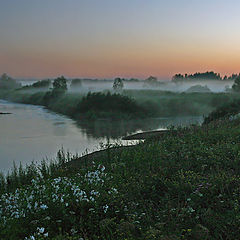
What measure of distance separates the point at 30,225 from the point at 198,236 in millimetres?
3302

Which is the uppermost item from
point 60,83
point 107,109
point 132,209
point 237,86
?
point 60,83

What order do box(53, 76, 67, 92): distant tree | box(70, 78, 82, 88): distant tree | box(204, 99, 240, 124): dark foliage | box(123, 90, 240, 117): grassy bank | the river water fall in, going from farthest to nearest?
box(70, 78, 82, 88): distant tree → box(53, 76, 67, 92): distant tree → box(123, 90, 240, 117): grassy bank → box(204, 99, 240, 124): dark foliage → the river water

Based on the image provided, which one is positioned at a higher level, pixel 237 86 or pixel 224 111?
pixel 237 86

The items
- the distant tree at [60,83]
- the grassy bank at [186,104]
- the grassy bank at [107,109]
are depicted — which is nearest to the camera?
the grassy bank at [107,109]

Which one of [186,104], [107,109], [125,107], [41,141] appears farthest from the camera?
[186,104]

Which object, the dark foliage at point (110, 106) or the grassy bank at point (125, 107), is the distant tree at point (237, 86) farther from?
the dark foliage at point (110, 106)

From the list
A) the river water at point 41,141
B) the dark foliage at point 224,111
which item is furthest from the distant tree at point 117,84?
the dark foliage at point 224,111

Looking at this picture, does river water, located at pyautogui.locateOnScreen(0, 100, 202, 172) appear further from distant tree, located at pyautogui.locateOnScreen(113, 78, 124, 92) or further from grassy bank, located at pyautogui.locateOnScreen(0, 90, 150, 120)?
distant tree, located at pyautogui.locateOnScreen(113, 78, 124, 92)

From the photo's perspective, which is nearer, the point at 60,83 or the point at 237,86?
the point at 237,86

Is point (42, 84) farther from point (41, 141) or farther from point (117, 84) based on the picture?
point (41, 141)

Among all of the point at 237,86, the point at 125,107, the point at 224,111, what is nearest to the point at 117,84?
the point at 237,86

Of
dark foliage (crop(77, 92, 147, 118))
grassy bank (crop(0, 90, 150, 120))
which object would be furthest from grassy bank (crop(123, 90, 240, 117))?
dark foliage (crop(77, 92, 147, 118))

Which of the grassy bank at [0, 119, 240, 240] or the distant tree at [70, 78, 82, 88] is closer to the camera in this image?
the grassy bank at [0, 119, 240, 240]

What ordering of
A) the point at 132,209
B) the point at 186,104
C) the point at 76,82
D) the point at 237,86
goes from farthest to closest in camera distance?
the point at 76,82 < the point at 237,86 < the point at 186,104 < the point at 132,209
